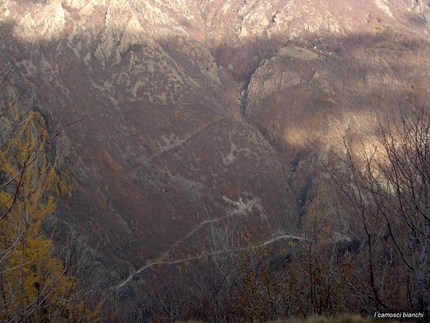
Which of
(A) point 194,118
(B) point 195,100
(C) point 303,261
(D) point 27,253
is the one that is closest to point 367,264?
(C) point 303,261

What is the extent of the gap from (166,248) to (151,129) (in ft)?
52.3

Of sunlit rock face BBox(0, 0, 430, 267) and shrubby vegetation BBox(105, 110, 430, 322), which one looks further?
sunlit rock face BBox(0, 0, 430, 267)

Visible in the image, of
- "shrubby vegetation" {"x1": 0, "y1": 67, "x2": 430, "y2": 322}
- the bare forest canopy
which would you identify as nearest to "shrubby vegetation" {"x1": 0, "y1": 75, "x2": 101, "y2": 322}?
"shrubby vegetation" {"x1": 0, "y1": 67, "x2": 430, "y2": 322}

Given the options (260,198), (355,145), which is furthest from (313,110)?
(260,198)

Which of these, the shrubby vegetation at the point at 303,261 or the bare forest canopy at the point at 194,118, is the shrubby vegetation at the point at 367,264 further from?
the bare forest canopy at the point at 194,118

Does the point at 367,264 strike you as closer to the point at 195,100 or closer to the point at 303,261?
the point at 303,261

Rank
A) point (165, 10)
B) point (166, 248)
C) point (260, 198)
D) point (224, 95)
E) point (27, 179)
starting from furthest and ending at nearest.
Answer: point (165, 10)
point (224, 95)
point (260, 198)
point (166, 248)
point (27, 179)

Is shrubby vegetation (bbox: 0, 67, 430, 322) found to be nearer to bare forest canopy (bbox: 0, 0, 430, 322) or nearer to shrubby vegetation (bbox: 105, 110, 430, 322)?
shrubby vegetation (bbox: 105, 110, 430, 322)

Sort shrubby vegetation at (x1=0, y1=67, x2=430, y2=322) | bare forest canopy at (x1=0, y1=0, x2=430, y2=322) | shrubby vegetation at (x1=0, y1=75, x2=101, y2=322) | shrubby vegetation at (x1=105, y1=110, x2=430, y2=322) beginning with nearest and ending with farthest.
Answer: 1. shrubby vegetation at (x1=0, y1=75, x2=101, y2=322)
2. shrubby vegetation at (x1=0, y1=67, x2=430, y2=322)
3. shrubby vegetation at (x1=105, y1=110, x2=430, y2=322)
4. bare forest canopy at (x1=0, y1=0, x2=430, y2=322)

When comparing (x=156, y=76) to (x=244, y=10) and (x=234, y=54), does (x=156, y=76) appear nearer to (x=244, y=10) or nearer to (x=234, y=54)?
(x=234, y=54)

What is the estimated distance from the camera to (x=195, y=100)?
47438 millimetres

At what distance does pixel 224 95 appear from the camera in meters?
54.0

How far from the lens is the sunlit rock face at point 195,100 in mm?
33844

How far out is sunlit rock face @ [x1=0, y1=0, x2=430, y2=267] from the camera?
33.8 meters
